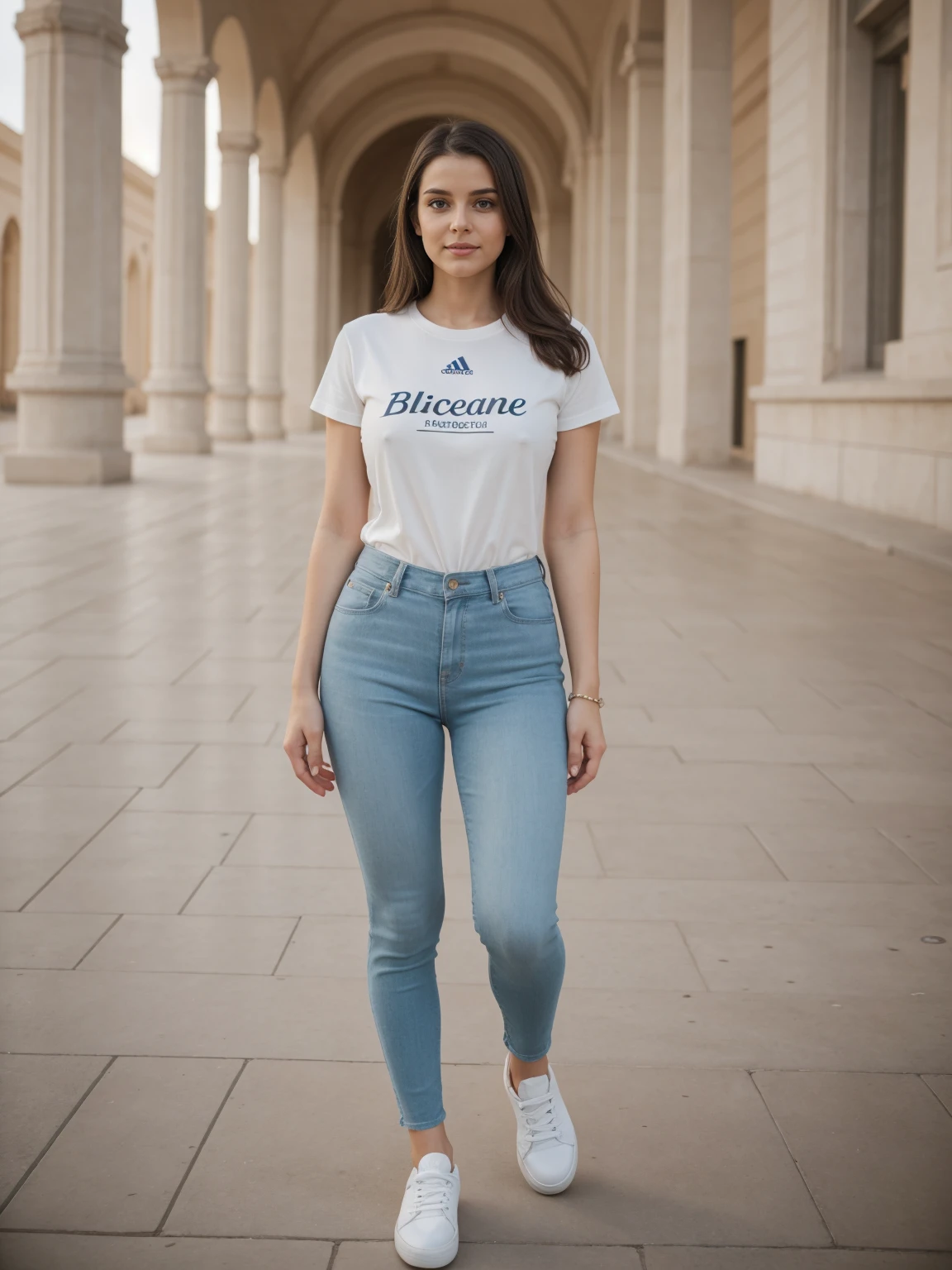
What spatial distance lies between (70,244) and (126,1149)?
48.2 feet

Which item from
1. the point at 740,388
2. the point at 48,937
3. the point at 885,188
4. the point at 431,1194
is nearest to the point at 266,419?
the point at 740,388

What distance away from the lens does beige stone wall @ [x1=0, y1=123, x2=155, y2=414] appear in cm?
4284

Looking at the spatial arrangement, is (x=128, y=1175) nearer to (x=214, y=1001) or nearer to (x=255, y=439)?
(x=214, y=1001)

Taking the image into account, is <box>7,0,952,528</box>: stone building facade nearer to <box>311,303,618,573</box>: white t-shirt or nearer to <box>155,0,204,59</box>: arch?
<box>155,0,204,59</box>: arch

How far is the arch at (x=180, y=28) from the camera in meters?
21.0

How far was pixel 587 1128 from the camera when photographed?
2621 mm

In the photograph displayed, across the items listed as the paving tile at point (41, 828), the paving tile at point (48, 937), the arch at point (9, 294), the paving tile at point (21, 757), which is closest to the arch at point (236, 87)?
the arch at point (9, 294)

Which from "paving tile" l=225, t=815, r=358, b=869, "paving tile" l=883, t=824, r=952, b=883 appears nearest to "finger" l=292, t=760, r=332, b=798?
"paving tile" l=225, t=815, r=358, b=869

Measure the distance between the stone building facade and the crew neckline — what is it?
9505mm

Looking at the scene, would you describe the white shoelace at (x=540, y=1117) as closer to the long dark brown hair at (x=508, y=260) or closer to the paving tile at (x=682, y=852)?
the long dark brown hair at (x=508, y=260)

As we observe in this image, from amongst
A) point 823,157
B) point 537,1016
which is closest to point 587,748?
point 537,1016

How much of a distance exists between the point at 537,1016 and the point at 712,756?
289cm

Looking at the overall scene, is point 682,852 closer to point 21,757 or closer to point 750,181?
point 21,757

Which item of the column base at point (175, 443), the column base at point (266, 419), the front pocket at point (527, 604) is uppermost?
the column base at point (266, 419)
